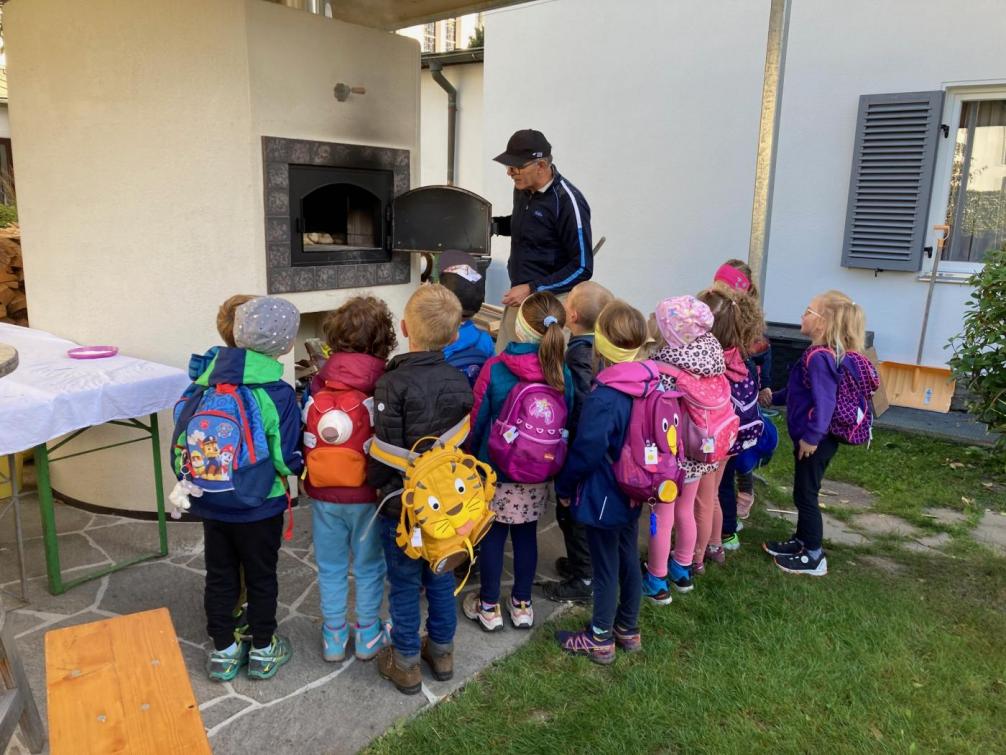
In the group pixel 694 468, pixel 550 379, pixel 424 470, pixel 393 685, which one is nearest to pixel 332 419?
pixel 424 470

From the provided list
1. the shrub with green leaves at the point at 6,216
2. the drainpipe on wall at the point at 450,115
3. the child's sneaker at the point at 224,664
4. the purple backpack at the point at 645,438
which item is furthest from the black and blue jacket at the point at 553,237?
the drainpipe on wall at the point at 450,115

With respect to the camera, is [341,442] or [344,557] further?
[344,557]

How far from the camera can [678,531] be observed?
3828mm

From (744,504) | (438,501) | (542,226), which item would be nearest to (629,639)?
(438,501)

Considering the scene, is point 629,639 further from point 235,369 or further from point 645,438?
point 235,369

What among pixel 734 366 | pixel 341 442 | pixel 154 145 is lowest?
pixel 341 442

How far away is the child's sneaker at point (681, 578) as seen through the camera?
3873 mm

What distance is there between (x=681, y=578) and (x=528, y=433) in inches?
53.8

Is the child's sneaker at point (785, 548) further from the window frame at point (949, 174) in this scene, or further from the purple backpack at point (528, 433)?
the window frame at point (949, 174)

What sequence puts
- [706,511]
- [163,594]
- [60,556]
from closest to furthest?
1. [163,594]
2. [706,511]
3. [60,556]

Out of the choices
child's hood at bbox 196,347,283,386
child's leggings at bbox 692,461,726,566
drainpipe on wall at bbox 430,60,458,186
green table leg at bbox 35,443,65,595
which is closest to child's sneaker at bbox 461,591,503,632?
child's leggings at bbox 692,461,726,566

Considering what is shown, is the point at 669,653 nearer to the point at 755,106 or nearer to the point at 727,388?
the point at 727,388

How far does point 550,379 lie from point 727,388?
2.93 feet

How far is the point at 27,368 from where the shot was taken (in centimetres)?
379
